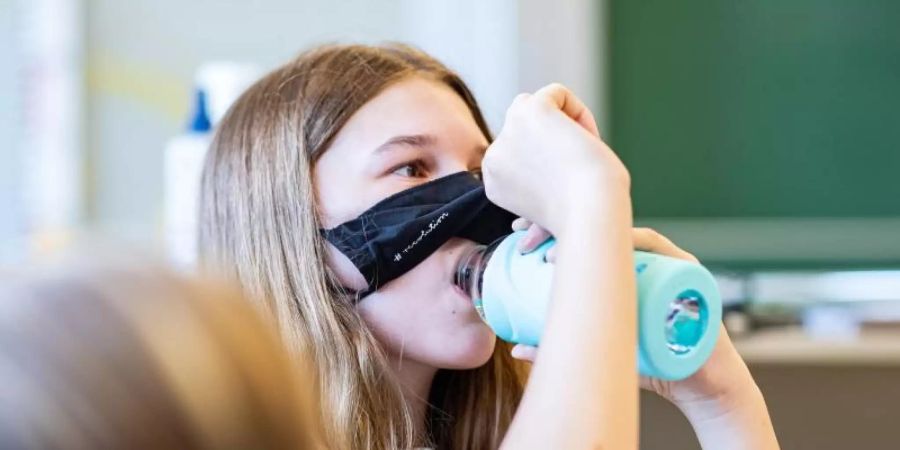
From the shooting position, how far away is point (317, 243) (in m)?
0.99

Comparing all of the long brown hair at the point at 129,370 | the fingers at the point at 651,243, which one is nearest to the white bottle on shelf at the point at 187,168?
the fingers at the point at 651,243

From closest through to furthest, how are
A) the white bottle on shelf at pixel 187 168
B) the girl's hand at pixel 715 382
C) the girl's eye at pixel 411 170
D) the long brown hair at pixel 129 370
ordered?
the long brown hair at pixel 129 370 → the girl's hand at pixel 715 382 → the girl's eye at pixel 411 170 → the white bottle on shelf at pixel 187 168

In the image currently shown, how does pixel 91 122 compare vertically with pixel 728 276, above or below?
above

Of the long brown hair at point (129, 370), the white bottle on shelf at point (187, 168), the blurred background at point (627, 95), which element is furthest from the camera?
the blurred background at point (627, 95)

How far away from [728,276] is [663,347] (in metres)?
1.03

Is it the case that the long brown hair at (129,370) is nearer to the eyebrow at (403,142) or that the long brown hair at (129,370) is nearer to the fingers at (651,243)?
the fingers at (651,243)

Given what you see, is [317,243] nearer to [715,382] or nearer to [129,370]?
[715,382]

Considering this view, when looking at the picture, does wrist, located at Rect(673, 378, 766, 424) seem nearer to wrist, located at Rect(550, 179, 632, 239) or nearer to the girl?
the girl

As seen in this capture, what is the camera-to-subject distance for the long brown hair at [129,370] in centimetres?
42

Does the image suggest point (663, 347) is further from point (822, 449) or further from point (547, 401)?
point (822, 449)

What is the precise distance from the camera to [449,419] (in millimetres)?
1136

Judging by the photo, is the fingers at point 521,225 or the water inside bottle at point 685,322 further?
the fingers at point 521,225

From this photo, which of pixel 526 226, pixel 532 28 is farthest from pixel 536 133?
pixel 532 28

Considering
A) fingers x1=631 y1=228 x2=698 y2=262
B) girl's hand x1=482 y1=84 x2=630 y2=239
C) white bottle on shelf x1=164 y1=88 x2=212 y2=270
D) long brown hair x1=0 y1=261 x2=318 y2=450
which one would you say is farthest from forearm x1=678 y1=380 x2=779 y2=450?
white bottle on shelf x1=164 y1=88 x2=212 y2=270
